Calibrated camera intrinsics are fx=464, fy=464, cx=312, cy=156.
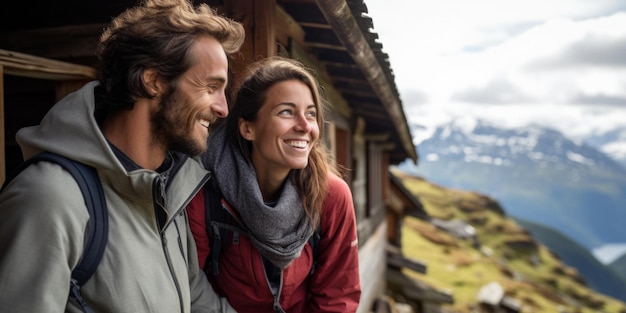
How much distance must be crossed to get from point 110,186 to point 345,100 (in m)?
5.49

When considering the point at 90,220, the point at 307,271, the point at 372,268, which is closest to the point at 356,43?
the point at 307,271

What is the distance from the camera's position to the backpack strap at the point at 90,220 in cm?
160

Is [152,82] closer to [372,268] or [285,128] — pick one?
[285,128]

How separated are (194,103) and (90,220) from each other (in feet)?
2.12

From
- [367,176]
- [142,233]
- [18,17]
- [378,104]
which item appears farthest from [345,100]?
[142,233]

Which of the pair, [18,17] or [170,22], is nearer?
[170,22]

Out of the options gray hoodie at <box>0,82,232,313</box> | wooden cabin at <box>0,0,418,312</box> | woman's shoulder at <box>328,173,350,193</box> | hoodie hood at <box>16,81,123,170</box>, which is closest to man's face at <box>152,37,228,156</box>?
gray hoodie at <box>0,82,232,313</box>

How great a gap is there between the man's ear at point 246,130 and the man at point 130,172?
388 mm

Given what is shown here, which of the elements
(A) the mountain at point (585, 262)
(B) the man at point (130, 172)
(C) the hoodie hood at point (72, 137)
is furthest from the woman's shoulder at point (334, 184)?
(A) the mountain at point (585, 262)

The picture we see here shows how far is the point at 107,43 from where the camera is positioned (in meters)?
2.08

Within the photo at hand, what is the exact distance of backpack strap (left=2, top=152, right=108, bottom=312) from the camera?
62.9 inches

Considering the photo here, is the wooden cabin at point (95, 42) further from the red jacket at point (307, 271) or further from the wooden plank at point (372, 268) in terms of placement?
the wooden plank at point (372, 268)

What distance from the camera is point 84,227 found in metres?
1.58

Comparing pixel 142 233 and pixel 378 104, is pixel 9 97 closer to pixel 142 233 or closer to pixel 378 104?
pixel 142 233
